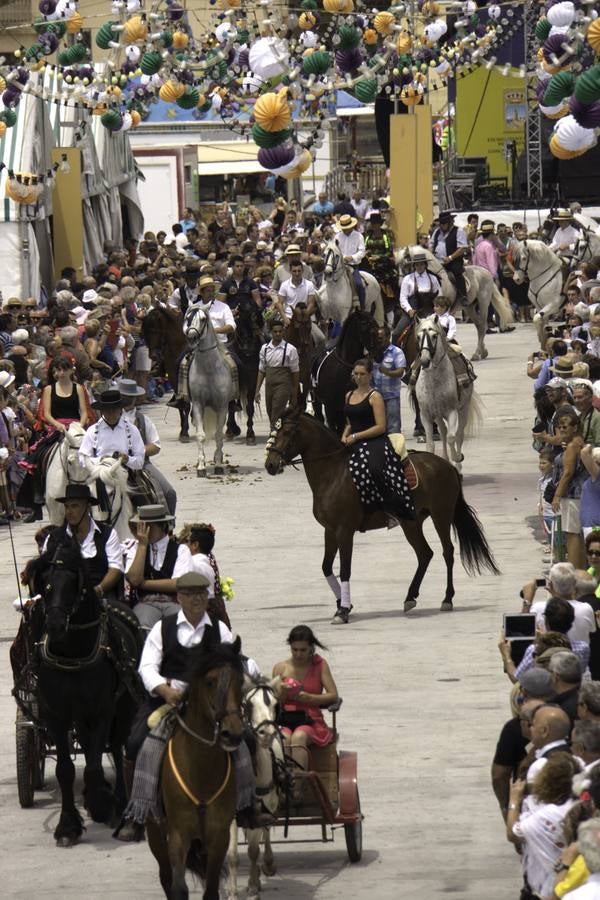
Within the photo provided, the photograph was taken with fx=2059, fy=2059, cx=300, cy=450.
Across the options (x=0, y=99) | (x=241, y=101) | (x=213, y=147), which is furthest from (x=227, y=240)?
(x=213, y=147)

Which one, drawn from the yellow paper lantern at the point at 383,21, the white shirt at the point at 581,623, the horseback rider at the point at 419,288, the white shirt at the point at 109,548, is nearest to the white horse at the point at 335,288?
the horseback rider at the point at 419,288

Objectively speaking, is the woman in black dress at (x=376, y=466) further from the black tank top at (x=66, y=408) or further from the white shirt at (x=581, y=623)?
the white shirt at (x=581, y=623)

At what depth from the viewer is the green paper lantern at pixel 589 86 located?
643 inches

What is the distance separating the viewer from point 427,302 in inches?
1080

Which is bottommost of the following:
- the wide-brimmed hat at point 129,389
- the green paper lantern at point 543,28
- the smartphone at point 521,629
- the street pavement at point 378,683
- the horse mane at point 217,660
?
the street pavement at point 378,683

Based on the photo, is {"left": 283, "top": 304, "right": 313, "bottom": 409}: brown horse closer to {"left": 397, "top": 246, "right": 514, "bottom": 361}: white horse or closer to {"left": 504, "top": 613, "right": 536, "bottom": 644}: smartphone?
{"left": 397, "top": 246, "right": 514, "bottom": 361}: white horse

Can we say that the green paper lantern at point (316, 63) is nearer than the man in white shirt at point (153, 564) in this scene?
No

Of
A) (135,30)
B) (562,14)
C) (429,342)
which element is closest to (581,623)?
(562,14)

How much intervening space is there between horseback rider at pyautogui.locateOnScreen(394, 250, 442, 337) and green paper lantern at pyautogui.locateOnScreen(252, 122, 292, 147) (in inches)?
244

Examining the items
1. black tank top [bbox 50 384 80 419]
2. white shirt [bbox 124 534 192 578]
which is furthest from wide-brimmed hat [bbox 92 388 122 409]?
white shirt [bbox 124 534 192 578]

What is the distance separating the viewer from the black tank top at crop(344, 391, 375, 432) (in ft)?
54.9

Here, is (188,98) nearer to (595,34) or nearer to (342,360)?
(342,360)

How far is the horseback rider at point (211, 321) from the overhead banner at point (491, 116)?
96.6 ft

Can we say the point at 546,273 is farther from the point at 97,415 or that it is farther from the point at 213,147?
the point at 213,147
